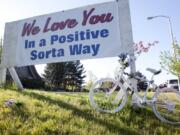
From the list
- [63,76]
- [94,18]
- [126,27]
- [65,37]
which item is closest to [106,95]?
[126,27]

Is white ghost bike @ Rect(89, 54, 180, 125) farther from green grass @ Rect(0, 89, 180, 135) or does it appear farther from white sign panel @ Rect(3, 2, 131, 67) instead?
white sign panel @ Rect(3, 2, 131, 67)

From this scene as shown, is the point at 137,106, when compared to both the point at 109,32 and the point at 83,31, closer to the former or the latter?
the point at 109,32

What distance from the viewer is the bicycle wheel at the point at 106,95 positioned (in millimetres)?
6598

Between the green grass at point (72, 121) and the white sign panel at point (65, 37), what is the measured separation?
2.11m

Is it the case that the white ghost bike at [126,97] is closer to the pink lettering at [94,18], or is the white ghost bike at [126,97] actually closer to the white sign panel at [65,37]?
the white sign panel at [65,37]

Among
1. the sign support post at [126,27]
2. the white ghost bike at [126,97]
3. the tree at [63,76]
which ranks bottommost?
the white ghost bike at [126,97]

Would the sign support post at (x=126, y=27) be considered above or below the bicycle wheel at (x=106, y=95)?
above

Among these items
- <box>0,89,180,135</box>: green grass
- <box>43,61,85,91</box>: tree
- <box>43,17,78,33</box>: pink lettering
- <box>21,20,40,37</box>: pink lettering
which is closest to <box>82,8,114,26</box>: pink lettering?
<box>43,17,78,33</box>: pink lettering

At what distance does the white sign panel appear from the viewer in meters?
8.26

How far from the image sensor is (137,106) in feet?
22.0

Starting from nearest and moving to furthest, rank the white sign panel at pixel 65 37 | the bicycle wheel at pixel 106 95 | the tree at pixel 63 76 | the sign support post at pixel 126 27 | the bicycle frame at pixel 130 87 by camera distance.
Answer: the bicycle frame at pixel 130 87
the bicycle wheel at pixel 106 95
the sign support post at pixel 126 27
the white sign panel at pixel 65 37
the tree at pixel 63 76

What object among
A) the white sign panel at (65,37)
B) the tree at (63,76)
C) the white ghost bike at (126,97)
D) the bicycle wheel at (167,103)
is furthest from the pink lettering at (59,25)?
the tree at (63,76)

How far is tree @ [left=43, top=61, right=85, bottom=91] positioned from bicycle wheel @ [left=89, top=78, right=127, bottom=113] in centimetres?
3714

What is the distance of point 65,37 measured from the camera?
29.7 ft
